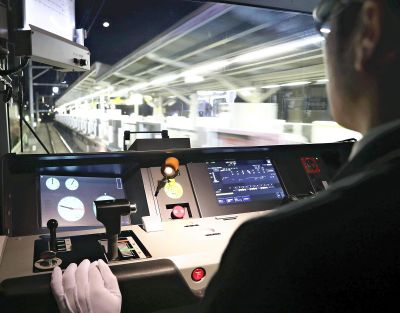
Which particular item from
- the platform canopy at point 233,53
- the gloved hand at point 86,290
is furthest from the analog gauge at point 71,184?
the platform canopy at point 233,53

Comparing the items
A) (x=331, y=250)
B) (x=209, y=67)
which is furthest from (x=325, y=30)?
(x=209, y=67)

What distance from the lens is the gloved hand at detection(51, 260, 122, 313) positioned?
102cm

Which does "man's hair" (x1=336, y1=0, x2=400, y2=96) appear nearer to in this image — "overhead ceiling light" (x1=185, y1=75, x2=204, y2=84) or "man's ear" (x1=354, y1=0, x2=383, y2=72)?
"man's ear" (x1=354, y1=0, x2=383, y2=72)

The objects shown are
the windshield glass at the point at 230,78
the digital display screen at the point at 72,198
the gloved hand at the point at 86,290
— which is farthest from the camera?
the windshield glass at the point at 230,78

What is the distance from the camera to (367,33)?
1.64 ft

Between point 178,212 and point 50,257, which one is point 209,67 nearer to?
point 178,212

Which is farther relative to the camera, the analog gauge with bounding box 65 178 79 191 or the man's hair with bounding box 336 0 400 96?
the analog gauge with bounding box 65 178 79 191

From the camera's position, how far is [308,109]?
5.15m

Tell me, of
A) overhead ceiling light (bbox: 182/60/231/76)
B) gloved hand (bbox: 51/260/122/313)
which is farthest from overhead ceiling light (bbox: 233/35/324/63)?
gloved hand (bbox: 51/260/122/313)

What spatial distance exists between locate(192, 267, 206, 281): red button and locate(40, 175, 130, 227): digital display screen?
458 millimetres

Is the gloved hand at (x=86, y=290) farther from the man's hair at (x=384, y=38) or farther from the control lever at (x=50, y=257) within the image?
the man's hair at (x=384, y=38)

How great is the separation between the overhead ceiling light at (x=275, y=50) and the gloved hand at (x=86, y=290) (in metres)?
3.99

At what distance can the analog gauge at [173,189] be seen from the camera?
1722mm

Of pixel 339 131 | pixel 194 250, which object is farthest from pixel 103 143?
pixel 194 250
